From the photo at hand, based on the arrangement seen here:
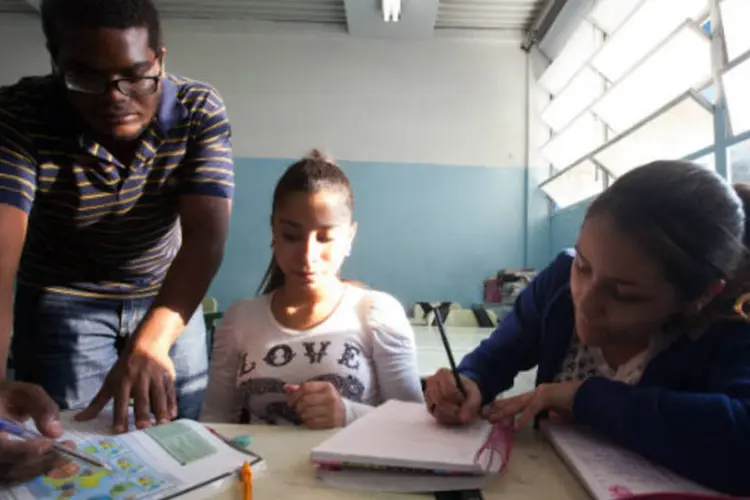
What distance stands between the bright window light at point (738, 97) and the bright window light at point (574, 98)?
1021mm

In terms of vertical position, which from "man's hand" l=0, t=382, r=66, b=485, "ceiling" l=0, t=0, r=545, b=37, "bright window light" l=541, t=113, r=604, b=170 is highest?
"ceiling" l=0, t=0, r=545, b=37

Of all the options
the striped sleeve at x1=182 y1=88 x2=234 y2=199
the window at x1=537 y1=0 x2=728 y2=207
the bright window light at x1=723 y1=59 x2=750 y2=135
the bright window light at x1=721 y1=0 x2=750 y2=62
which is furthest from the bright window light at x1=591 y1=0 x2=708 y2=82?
the striped sleeve at x1=182 y1=88 x2=234 y2=199

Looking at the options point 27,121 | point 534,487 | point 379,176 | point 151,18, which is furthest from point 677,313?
point 379,176

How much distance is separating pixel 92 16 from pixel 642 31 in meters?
1.91

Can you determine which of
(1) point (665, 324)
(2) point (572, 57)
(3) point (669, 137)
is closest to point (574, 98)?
(2) point (572, 57)

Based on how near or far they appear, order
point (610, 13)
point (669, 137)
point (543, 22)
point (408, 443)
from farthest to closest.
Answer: point (543, 22) < point (610, 13) < point (669, 137) < point (408, 443)

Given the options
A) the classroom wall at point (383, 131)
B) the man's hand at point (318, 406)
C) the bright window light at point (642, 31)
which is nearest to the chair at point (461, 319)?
the classroom wall at point (383, 131)

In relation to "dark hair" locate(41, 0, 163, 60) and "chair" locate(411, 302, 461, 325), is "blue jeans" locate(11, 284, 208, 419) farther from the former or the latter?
"chair" locate(411, 302, 461, 325)

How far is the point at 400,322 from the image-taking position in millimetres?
1265

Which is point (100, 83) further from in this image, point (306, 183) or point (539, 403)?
point (539, 403)

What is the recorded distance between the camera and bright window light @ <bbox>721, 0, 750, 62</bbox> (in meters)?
1.60

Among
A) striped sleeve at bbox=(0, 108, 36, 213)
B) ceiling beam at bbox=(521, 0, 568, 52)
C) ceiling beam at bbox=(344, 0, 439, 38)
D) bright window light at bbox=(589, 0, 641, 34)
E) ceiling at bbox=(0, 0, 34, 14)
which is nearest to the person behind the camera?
striped sleeve at bbox=(0, 108, 36, 213)

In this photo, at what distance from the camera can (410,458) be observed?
0.68 meters

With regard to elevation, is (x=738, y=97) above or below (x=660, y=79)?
below
